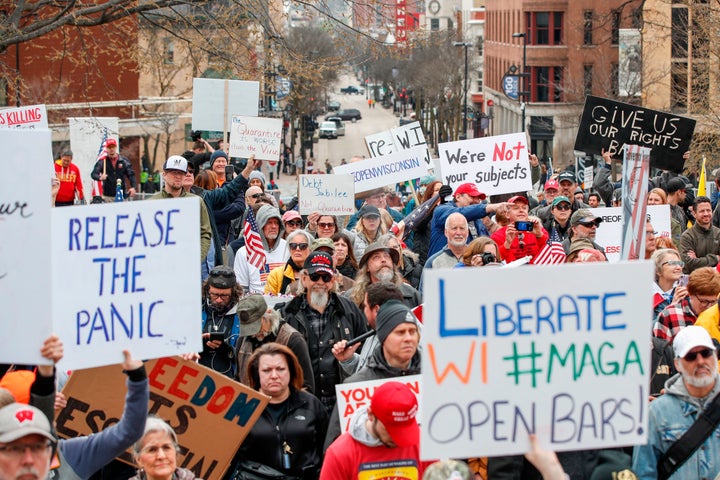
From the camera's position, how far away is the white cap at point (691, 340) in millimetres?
5750

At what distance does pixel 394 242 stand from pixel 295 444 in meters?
2.82

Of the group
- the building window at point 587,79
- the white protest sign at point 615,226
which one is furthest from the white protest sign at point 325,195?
the building window at point 587,79

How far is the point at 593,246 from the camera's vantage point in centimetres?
985

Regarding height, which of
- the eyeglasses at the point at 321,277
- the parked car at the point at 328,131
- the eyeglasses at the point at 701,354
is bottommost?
the eyeglasses at the point at 701,354

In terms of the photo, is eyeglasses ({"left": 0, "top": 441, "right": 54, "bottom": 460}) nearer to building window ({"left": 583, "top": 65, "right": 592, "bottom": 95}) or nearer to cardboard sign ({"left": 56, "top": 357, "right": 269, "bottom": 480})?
cardboard sign ({"left": 56, "top": 357, "right": 269, "bottom": 480})

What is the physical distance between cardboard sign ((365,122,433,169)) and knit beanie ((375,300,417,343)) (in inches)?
393

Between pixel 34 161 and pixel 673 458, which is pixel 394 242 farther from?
pixel 34 161

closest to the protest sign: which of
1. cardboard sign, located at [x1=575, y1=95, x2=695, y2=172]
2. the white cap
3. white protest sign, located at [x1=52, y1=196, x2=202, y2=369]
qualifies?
cardboard sign, located at [x1=575, y1=95, x2=695, y2=172]

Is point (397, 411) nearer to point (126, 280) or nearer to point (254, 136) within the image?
point (126, 280)

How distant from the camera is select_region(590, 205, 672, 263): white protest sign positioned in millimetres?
11734

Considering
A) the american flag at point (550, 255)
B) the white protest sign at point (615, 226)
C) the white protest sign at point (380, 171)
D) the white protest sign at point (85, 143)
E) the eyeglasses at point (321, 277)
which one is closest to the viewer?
the eyeglasses at point (321, 277)

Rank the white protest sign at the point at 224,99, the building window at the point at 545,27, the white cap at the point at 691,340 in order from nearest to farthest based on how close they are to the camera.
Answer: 1. the white cap at the point at 691,340
2. the white protest sign at the point at 224,99
3. the building window at the point at 545,27

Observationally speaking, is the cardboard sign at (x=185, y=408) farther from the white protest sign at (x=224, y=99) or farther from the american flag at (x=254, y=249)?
the white protest sign at (x=224, y=99)

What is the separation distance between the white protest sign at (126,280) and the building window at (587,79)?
55361 millimetres
